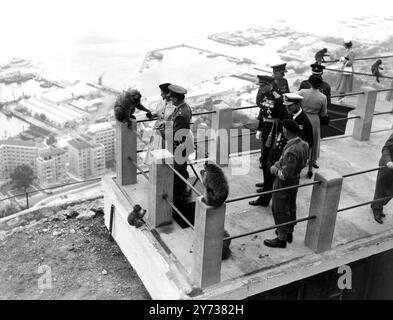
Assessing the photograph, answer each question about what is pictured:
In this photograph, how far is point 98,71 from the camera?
4119cm

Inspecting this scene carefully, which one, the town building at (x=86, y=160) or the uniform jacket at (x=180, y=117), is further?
the town building at (x=86, y=160)

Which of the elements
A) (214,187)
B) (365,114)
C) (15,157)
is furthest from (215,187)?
(15,157)

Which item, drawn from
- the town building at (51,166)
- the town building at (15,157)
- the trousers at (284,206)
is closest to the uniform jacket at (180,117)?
the trousers at (284,206)

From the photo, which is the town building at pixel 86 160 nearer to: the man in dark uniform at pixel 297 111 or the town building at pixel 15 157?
the town building at pixel 15 157

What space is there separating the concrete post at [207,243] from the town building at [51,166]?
684 inches

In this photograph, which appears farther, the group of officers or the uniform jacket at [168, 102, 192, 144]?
the uniform jacket at [168, 102, 192, 144]

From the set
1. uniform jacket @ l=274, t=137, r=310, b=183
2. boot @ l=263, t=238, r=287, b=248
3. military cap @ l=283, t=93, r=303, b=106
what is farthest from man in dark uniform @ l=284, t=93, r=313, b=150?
boot @ l=263, t=238, r=287, b=248

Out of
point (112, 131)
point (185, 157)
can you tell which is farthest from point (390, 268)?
point (112, 131)

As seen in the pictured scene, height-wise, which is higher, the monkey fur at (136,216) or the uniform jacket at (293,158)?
the uniform jacket at (293,158)

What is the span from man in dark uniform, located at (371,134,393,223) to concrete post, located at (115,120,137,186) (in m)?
3.67

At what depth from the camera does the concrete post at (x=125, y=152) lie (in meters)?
7.26

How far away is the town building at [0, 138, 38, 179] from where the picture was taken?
75.2ft

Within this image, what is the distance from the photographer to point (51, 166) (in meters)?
22.1

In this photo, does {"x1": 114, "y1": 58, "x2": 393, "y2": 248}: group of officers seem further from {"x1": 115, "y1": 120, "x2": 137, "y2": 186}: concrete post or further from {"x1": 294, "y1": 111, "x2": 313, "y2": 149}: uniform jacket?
{"x1": 115, "y1": 120, "x2": 137, "y2": 186}: concrete post
